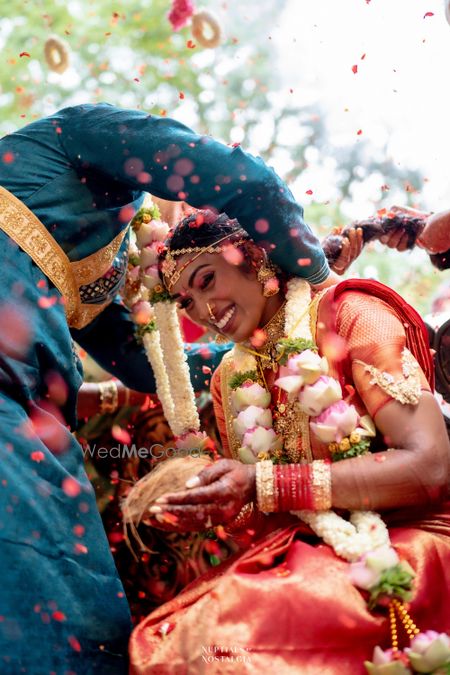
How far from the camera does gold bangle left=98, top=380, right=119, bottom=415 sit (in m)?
4.05

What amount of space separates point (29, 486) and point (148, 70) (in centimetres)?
760

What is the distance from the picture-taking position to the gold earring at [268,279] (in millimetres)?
2771

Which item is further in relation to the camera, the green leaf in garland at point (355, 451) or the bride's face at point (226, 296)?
the bride's face at point (226, 296)

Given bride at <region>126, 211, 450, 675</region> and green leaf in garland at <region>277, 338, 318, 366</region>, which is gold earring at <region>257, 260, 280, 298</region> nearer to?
bride at <region>126, 211, 450, 675</region>

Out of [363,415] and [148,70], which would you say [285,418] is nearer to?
[363,415]

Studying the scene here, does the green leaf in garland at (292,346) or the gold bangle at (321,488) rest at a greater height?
the green leaf in garland at (292,346)

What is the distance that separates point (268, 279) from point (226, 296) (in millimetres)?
162

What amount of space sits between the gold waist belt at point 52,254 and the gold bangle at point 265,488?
897mm

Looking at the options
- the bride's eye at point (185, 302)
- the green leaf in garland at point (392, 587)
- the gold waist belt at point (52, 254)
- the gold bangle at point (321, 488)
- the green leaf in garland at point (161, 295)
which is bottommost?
the green leaf in garland at point (392, 587)

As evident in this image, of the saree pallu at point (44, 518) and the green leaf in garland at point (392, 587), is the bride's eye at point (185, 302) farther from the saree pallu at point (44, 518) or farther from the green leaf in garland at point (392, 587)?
the green leaf in garland at point (392, 587)

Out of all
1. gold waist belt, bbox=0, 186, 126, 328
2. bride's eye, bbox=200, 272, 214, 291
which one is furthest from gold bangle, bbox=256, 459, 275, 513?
gold waist belt, bbox=0, 186, 126, 328

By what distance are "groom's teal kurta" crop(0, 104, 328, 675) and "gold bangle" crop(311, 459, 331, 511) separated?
0.65 meters

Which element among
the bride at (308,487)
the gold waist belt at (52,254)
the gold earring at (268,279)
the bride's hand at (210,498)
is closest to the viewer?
the bride at (308,487)

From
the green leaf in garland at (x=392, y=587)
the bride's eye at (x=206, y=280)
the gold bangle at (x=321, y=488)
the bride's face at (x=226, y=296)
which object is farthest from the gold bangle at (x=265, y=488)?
the bride's eye at (x=206, y=280)
